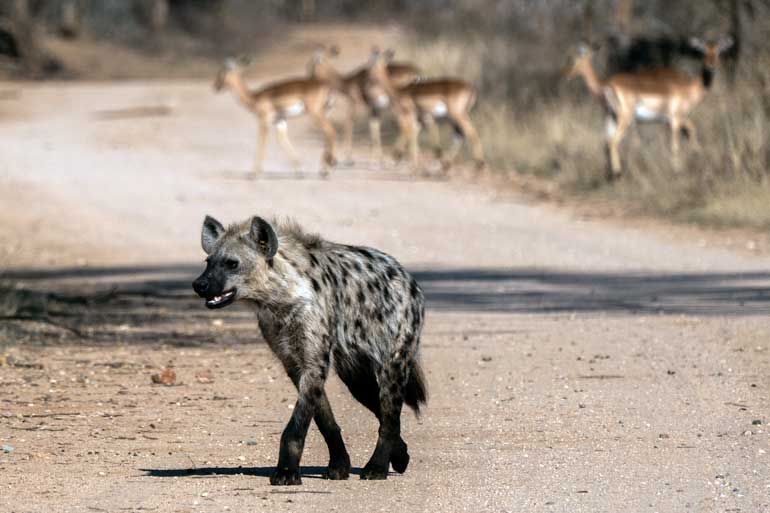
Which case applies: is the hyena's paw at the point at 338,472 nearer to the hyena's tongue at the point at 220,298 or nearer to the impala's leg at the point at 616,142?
the hyena's tongue at the point at 220,298

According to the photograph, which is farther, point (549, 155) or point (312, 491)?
point (549, 155)

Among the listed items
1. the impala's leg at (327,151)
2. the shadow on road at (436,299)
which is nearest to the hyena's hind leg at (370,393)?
the shadow on road at (436,299)

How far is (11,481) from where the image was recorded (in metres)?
6.97

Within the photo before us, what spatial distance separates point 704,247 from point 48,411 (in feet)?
28.8

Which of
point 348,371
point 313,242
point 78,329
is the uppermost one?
point 313,242

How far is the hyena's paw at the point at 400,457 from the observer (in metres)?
6.99

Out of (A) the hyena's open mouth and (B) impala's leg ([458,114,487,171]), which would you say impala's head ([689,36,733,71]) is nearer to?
(B) impala's leg ([458,114,487,171])

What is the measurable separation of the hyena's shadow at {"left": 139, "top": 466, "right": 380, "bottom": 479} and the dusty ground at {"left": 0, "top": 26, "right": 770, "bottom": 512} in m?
0.02

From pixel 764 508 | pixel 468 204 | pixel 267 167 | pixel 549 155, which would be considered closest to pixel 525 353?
pixel 764 508

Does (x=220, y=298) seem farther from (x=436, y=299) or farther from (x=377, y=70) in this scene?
(x=377, y=70)

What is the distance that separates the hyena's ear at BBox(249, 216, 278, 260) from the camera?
6.76 m

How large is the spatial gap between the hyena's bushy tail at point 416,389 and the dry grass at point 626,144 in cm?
1025

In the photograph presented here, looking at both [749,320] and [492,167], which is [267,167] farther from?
[749,320]

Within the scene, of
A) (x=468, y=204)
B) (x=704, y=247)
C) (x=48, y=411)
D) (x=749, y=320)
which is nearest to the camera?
(x=48, y=411)
